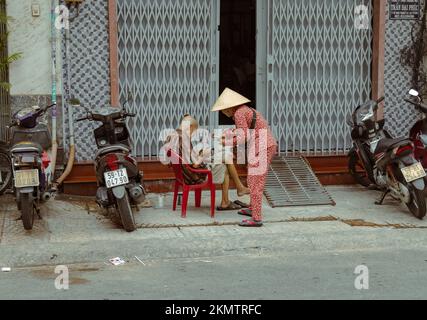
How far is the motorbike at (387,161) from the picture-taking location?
7.88 metres

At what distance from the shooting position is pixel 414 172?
7844mm

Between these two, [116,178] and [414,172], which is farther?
[414,172]

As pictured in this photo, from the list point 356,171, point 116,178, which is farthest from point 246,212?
point 356,171

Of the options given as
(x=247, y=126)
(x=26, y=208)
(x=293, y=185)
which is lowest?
(x=293, y=185)

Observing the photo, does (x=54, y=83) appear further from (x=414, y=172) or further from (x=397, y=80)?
(x=397, y=80)

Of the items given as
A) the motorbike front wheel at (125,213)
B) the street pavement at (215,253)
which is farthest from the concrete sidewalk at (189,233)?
the motorbike front wheel at (125,213)

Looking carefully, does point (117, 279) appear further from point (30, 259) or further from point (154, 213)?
point (154, 213)

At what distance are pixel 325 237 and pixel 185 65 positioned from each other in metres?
3.25

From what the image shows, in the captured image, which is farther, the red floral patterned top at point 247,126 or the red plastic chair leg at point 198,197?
the red plastic chair leg at point 198,197

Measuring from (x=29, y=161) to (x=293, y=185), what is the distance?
3542mm

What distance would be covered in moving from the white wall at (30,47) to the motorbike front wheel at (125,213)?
2158 mm
